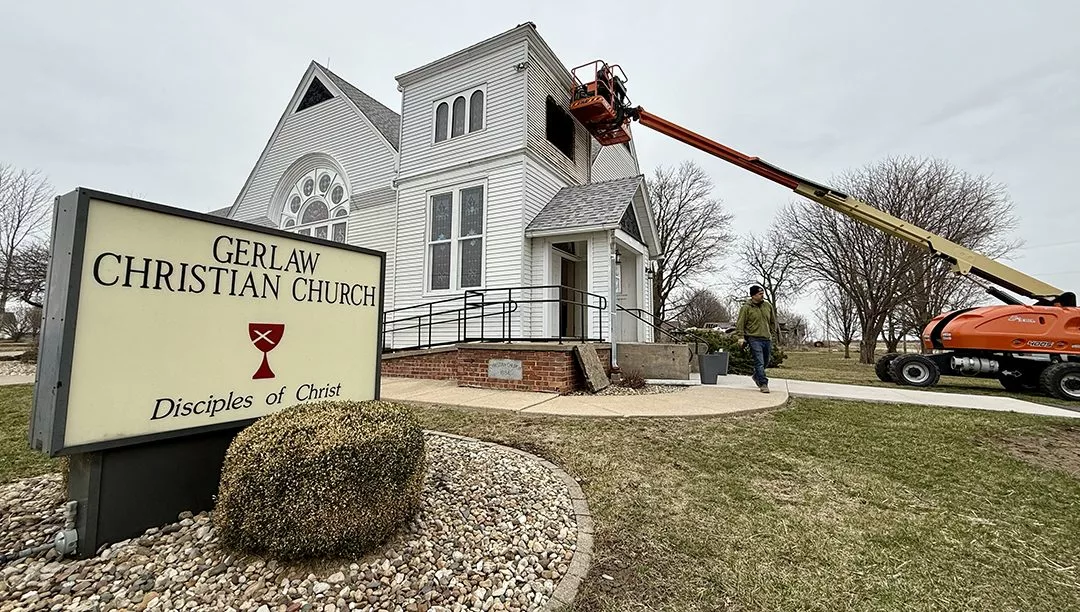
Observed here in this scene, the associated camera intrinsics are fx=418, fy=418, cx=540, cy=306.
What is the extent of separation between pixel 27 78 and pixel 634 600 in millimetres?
26499

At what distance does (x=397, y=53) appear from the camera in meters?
17.6

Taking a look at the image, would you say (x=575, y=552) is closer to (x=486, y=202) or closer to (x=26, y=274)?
(x=486, y=202)

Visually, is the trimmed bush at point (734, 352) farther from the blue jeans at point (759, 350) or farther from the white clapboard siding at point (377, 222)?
the white clapboard siding at point (377, 222)

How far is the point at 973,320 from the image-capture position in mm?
8875

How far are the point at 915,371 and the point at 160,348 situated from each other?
42.4 feet

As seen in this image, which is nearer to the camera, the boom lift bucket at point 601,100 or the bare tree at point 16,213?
the boom lift bucket at point 601,100

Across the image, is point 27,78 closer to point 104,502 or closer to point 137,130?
point 137,130

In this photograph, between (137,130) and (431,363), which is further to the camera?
(137,130)

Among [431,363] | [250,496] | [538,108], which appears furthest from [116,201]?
[538,108]

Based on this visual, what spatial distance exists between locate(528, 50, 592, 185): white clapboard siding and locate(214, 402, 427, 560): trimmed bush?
345 inches

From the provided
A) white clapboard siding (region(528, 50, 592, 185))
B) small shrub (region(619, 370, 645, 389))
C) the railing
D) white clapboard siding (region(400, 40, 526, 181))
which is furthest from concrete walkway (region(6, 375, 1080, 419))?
white clapboard siding (region(528, 50, 592, 185))

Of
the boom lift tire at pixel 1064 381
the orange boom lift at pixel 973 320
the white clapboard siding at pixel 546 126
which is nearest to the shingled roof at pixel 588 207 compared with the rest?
the white clapboard siding at pixel 546 126

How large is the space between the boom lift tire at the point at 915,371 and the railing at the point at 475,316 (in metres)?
6.97

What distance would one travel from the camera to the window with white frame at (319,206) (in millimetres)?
12734
